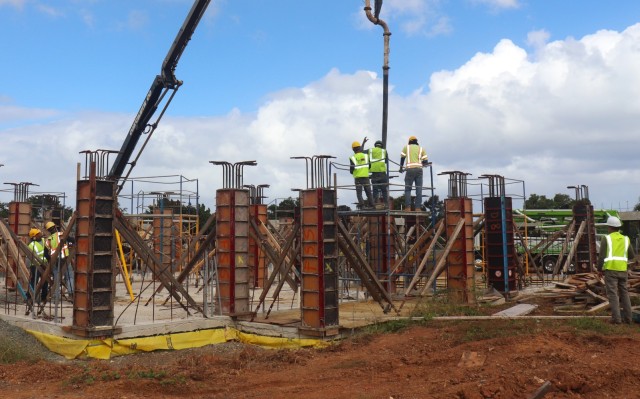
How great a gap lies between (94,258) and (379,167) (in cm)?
782

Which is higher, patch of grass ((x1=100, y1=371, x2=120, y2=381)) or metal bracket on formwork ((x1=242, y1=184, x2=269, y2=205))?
metal bracket on formwork ((x1=242, y1=184, x2=269, y2=205))

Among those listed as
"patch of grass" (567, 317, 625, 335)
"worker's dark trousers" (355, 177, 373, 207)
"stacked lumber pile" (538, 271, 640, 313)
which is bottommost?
"patch of grass" (567, 317, 625, 335)

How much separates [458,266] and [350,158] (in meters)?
3.99

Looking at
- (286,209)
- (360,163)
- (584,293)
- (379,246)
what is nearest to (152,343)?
(360,163)

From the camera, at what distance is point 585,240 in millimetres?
21641

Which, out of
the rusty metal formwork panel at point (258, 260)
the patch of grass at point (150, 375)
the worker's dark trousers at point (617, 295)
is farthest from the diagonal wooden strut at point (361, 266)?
the rusty metal formwork panel at point (258, 260)

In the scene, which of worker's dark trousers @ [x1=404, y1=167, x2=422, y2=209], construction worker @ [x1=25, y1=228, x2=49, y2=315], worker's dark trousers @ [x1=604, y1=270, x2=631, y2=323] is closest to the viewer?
worker's dark trousers @ [x1=604, y1=270, x2=631, y2=323]

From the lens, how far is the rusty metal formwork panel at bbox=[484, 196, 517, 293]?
55.1 ft

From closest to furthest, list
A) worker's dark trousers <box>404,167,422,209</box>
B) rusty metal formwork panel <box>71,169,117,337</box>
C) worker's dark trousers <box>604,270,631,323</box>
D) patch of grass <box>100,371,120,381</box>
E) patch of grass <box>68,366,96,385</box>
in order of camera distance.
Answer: patch of grass <box>68,366,96,385</box> → patch of grass <box>100,371,120,381</box> → worker's dark trousers <box>604,270,631,323</box> → rusty metal formwork panel <box>71,169,117,337</box> → worker's dark trousers <box>404,167,422,209</box>

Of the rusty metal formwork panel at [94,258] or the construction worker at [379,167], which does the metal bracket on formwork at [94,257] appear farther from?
the construction worker at [379,167]

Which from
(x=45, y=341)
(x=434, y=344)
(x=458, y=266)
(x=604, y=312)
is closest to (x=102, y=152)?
(x=45, y=341)

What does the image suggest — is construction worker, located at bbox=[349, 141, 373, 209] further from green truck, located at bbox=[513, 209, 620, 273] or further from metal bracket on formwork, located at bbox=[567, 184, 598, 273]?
green truck, located at bbox=[513, 209, 620, 273]

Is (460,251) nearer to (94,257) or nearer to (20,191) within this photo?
(94,257)

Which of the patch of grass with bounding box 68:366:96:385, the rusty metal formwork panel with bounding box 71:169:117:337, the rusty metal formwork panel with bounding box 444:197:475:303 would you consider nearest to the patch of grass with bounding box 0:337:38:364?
the rusty metal formwork panel with bounding box 71:169:117:337
